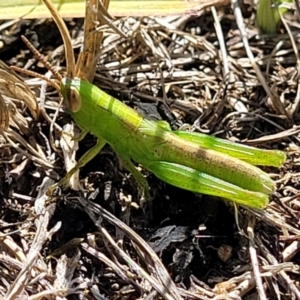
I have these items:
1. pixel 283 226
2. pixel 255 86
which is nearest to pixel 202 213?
pixel 283 226

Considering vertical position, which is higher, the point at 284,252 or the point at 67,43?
→ the point at 67,43

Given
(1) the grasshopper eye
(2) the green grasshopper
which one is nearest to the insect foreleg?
(2) the green grasshopper

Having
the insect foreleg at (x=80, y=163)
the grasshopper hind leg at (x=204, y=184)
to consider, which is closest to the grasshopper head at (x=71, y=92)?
the insect foreleg at (x=80, y=163)

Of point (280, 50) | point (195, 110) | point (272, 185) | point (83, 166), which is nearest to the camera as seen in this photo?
point (272, 185)

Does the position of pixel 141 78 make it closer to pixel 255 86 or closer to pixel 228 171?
pixel 255 86

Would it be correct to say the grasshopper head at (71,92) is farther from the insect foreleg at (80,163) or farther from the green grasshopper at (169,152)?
the insect foreleg at (80,163)

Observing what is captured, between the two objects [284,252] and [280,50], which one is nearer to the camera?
[284,252]
